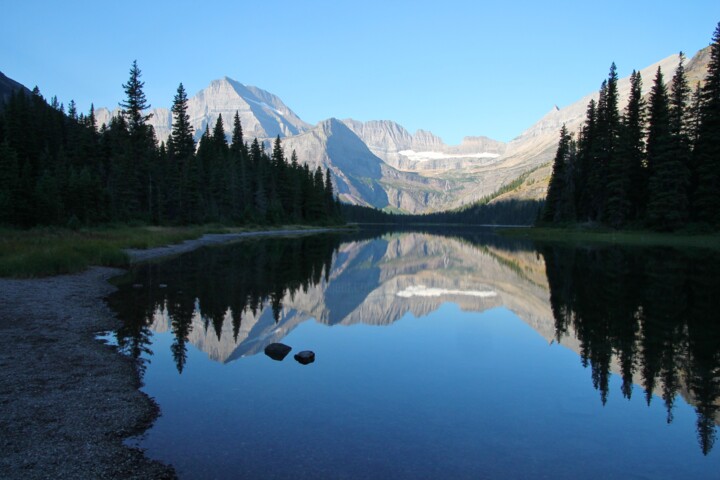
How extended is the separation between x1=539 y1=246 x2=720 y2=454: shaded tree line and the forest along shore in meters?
11.7

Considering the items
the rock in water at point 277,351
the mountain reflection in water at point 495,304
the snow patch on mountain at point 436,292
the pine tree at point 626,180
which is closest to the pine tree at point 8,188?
the mountain reflection in water at point 495,304

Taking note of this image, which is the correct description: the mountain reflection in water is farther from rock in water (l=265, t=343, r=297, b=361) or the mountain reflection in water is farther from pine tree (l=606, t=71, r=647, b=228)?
pine tree (l=606, t=71, r=647, b=228)

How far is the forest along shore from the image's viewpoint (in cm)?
773

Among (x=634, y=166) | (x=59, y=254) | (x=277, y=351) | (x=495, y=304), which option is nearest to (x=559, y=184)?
(x=634, y=166)

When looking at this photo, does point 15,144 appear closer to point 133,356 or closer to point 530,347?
point 133,356

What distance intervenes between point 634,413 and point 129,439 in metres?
11.3

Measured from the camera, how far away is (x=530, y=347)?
17672 millimetres

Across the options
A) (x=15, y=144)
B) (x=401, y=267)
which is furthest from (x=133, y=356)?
(x=15, y=144)

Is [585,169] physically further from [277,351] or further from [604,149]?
[277,351]

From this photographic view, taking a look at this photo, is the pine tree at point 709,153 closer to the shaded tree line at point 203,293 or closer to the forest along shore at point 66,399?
the shaded tree line at point 203,293

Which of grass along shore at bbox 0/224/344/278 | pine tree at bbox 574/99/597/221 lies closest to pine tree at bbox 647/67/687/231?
pine tree at bbox 574/99/597/221

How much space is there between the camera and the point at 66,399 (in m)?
10.2

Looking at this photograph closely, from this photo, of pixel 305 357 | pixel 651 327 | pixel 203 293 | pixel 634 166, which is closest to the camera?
pixel 305 357

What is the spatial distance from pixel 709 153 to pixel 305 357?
232 feet
